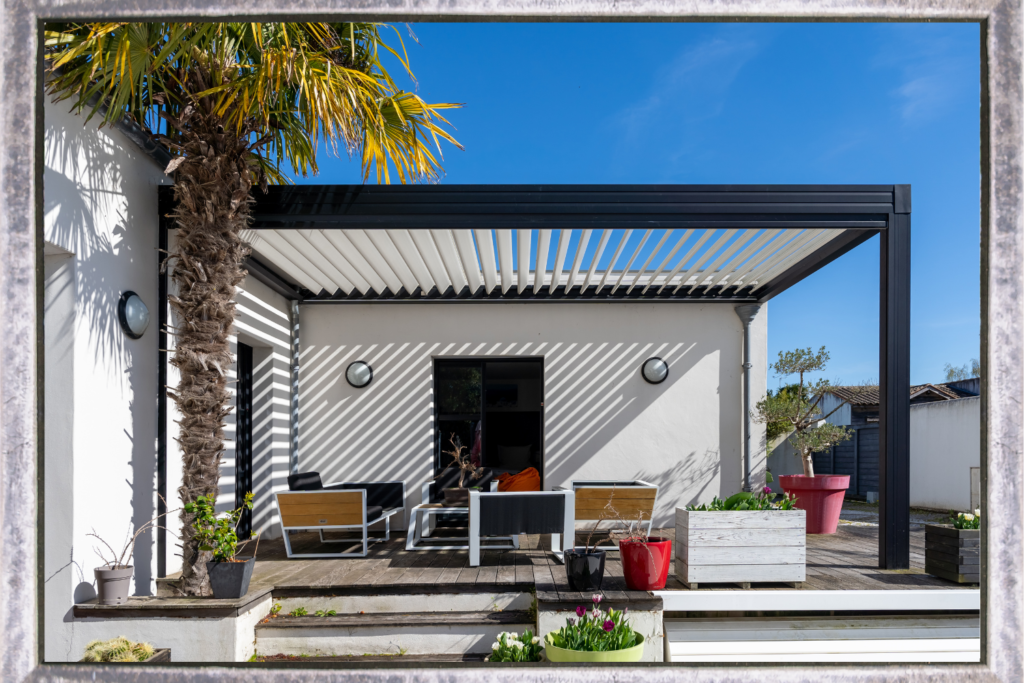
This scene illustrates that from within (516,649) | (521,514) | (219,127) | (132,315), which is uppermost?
(219,127)

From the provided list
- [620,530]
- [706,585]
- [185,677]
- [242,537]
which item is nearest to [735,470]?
[620,530]

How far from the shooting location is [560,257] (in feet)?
20.8

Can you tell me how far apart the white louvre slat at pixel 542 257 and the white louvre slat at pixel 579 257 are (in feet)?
0.88

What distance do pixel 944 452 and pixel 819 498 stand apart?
7009mm

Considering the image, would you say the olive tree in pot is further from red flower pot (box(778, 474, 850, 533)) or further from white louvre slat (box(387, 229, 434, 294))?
white louvre slat (box(387, 229, 434, 294))

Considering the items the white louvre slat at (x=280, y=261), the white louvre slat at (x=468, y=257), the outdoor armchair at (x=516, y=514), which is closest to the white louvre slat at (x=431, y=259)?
the white louvre slat at (x=468, y=257)

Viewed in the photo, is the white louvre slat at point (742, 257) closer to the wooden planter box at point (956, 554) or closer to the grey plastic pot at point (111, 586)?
the wooden planter box at point (956, 554)

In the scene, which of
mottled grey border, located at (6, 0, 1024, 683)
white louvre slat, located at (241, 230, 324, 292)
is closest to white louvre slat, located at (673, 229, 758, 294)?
white louvre slat, located at (241, 230, 324, 292)

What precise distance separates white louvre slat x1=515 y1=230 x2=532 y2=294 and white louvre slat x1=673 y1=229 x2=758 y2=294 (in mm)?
1681

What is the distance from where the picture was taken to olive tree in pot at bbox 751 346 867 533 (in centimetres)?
716

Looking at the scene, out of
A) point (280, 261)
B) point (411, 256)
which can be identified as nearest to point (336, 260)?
point (280, 261)

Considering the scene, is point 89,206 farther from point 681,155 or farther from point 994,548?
point 681,155

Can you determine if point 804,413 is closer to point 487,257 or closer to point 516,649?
point 487,257

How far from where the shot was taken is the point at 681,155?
1123 cm
